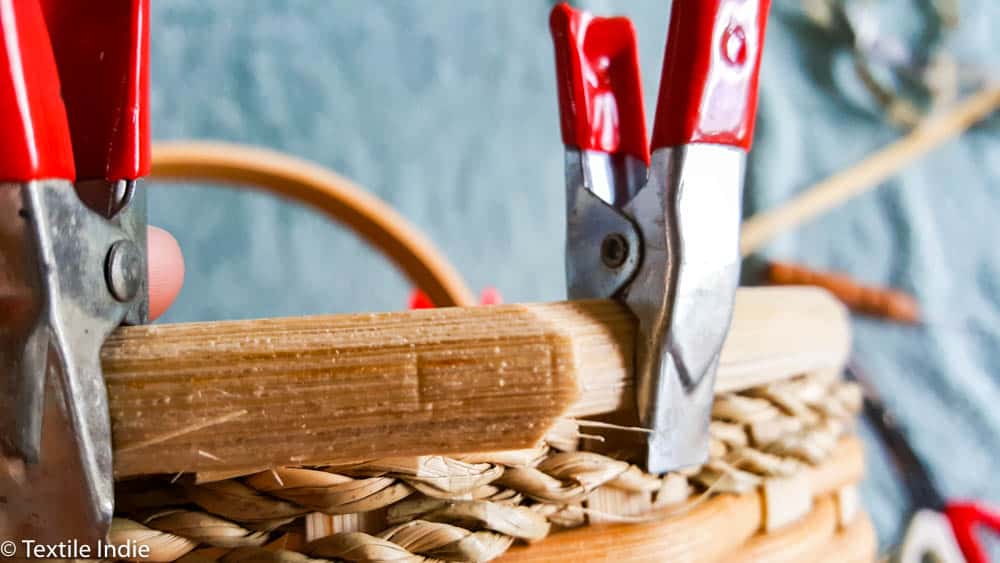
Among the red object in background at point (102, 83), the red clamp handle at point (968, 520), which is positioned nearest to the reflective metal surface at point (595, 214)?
the red object in background at point (102, 83)

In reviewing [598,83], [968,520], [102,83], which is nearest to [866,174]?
[968,520]

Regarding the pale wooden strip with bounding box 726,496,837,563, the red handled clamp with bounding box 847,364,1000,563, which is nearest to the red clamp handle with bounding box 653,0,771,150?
the pale wooden strip with bounding box 726,496,837,563

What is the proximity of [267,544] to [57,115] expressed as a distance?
11 cm

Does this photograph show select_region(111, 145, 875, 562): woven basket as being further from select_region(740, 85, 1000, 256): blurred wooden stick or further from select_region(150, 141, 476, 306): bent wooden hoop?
select_region(740, 85, 1000, 256): blurred wooden stick

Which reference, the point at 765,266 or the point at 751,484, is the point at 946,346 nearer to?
the point at 765,266

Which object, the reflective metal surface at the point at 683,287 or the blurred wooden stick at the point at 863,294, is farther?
the blurred wooden stick at the point at 863,294

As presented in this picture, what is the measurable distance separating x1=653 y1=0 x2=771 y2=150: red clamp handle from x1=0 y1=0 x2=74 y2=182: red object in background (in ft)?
0.46

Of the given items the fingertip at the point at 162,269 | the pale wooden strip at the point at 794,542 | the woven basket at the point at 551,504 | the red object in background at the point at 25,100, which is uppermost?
the red object in background at the point at 25,100

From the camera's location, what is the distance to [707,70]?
0.62 ft

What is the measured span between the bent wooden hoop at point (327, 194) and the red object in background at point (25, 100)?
0.37m

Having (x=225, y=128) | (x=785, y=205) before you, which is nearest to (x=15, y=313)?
(x=225, y=128)

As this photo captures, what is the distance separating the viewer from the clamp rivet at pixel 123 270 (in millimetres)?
179

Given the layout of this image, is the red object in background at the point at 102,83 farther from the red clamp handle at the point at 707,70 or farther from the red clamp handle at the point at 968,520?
the red clamp handle at the point at 968,520

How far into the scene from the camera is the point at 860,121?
85 centimetres
